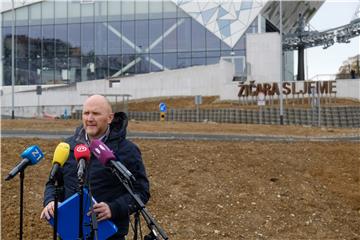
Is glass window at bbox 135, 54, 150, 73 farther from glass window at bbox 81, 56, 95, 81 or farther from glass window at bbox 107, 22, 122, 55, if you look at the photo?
glass window at bbox 81, 56, 95, 81

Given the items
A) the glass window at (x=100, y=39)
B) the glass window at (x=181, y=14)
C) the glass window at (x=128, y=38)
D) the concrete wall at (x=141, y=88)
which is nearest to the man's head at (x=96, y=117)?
the concrete wall at (x=141, y=88)

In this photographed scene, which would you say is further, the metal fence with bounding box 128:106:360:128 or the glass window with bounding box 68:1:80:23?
the glass window with bounding box 68:1:80:23

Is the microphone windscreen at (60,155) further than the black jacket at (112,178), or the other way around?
the black jacket at (112,178)

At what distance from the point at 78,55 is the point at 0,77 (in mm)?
9305

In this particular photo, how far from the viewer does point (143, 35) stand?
186 feet

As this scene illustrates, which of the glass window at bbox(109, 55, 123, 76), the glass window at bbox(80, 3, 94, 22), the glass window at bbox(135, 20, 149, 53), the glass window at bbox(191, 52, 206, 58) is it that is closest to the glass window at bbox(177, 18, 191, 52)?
the glass window at bbox(191, 52, 206, 58)

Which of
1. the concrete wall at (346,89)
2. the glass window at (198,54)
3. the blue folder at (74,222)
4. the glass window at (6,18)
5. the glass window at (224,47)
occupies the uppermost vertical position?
the glass window at (6,18)

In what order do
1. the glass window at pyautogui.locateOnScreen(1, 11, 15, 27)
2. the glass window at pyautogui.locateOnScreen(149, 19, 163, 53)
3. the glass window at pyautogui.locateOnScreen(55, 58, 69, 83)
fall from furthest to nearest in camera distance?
the glass window at pyautogui.locateOnScreen(1, 11, 15, 27) < the glass window at pyautogui.locateOnScreen(55, 58, 69, 83) < the glass window at pyautogui.locateOnScreen(149, 19, 163, 53)

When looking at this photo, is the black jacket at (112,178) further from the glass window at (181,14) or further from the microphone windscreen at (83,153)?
the glass window at (181,14)

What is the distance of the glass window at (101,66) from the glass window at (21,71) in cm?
829

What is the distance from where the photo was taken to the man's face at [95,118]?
3672 mm

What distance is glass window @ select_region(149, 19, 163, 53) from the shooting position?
55750 millimetres

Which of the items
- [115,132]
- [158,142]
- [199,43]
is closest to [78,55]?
[199,43]

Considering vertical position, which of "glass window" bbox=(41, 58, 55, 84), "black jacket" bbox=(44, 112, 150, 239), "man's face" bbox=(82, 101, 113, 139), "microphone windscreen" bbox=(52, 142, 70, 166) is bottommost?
"black jacket" bbox=(44, 112, 150, 239)
